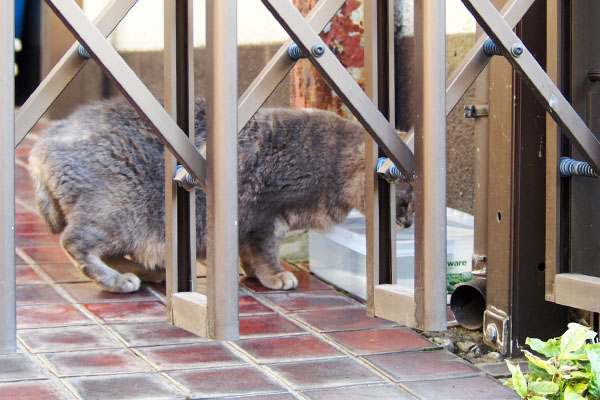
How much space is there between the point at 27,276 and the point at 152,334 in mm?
1083

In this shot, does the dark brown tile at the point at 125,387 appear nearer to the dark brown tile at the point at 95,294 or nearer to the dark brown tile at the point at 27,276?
the dark brown tile at the point at 95,294

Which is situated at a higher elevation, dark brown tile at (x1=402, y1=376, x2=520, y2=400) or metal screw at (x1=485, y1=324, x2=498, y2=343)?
metal screw at (x1=485, y1=324, x2=498, y2=343)

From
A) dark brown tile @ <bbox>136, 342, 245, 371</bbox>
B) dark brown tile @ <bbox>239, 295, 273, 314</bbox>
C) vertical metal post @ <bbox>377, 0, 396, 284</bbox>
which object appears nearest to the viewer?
vertical metal post @ <bbox>377, 0, 396, 284</bbox>

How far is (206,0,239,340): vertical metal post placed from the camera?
5.98 feet

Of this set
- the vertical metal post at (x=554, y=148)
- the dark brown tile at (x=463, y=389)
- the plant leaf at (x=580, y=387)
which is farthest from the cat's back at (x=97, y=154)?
the plant leaf at (x=580, y=387)

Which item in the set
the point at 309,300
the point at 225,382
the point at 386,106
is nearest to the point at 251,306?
the point at 309,300

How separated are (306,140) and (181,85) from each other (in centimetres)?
195

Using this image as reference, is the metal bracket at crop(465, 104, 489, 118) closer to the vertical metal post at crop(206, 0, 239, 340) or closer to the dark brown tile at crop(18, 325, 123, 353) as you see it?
the vertical metal post at crop(206, 0, 239, 340)

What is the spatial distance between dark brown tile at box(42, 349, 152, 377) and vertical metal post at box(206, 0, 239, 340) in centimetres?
85

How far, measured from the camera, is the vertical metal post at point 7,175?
169 centimetres

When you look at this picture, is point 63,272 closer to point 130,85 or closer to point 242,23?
point 242,23

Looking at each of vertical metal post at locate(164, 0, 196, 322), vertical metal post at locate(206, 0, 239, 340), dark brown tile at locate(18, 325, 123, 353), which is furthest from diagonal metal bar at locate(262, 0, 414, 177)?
dark brown tile at locate(18, 325, 123, 353)

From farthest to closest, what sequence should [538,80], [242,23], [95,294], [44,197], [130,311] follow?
1. [242,23]
2. [44,197]
3. [95,294]
4. [130,311]
5. [538,80]

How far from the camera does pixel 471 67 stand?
215 cm
